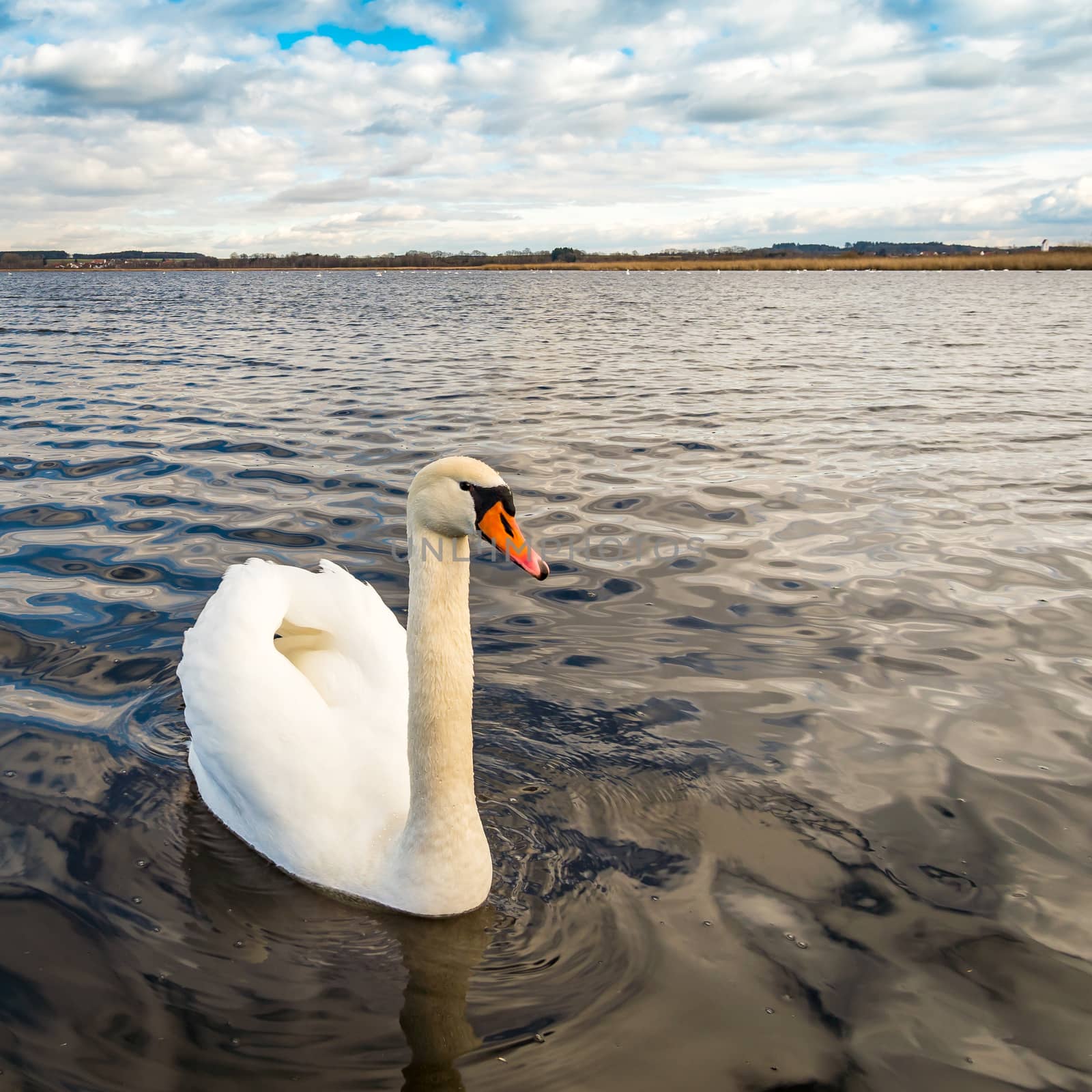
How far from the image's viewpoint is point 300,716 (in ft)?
14.2

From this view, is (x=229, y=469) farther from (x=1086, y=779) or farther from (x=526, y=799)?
(x=1086, y=779)

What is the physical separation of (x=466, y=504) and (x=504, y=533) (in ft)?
0.71

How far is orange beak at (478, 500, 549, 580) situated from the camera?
11.1 ft

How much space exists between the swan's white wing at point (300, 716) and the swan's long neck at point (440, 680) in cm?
45

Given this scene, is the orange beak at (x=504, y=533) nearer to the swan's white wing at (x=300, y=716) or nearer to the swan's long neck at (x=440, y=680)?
the swan's long neck at (x=440, y=680)

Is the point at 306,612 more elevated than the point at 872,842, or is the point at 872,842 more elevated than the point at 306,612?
the point at 306,612

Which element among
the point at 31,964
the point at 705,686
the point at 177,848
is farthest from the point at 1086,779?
the point at 31,964

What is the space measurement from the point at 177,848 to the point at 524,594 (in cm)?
368

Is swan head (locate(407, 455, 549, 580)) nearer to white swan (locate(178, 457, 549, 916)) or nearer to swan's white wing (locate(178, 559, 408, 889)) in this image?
white swan (locate(178, 457, 549, 916))

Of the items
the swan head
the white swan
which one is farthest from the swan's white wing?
the swan head

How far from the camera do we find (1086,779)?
497 cm

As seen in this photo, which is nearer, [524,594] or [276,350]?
[524,594]

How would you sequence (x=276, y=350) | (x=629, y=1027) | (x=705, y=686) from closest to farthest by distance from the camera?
1. (x=629, y=1027)
2. (x=705, y=686)
3. (x=276, y=350)

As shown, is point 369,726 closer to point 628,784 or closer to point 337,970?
point 337,970
